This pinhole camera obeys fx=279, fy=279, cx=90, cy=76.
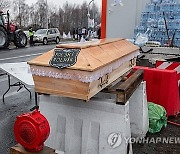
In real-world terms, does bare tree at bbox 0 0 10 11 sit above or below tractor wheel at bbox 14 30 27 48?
above

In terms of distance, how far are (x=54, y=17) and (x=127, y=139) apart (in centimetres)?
5811

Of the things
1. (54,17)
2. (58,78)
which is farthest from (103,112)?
(54,17)

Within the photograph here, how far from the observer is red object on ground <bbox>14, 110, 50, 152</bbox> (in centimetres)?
251

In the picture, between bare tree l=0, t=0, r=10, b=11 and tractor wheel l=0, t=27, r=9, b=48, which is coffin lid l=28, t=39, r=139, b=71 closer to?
tractor wheel l=0, t=27, r=9, b=48

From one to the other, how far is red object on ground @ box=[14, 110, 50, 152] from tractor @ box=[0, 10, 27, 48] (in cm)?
1786

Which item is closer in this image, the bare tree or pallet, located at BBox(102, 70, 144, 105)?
pallet, located at BBox(102, 70, 144, 105)

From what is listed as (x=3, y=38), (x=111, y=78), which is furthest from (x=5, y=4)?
(x=111, y=78)

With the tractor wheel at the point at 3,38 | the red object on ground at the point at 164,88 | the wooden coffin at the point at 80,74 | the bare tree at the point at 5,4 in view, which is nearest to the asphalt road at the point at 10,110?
the wooden coffin at the point at 80,74

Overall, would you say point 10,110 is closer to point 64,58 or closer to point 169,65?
point 64,58

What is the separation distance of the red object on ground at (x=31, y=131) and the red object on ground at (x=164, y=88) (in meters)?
2.89

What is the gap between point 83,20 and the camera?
6162 cm

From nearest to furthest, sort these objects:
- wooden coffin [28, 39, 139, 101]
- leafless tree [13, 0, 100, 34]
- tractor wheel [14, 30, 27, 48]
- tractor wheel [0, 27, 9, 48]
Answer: wooden coffin [28, 39, 139, 101], tractor wheel [0, 27, 9, 48], tractor wheel [14, 30, 27, 48], leafless tree [13, 0, 100, 34]

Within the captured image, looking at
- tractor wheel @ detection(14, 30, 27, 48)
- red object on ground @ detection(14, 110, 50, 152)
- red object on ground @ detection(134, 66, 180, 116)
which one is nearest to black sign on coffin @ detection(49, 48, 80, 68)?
red object on ground @ detection(14, 110, 50, 152)

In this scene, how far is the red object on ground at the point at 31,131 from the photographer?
2509 mm
